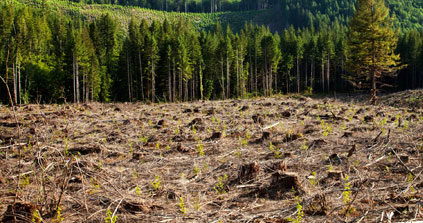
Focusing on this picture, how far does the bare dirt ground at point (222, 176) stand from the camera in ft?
11.6

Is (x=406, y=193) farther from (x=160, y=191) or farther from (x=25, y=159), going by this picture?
(x=25, y=159)

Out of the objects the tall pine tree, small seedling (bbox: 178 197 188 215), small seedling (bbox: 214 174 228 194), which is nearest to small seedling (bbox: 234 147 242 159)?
small seedling (bbox: 214 174 228 194)

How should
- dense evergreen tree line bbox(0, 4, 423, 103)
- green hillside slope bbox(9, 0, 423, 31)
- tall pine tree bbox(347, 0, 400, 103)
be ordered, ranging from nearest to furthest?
tall pine tree bbox(347, 0, 400, 103), dense evergreen tree line bbox(0, 4, 423, 103), green hillside slope bbox(9, 0, 423, 31)

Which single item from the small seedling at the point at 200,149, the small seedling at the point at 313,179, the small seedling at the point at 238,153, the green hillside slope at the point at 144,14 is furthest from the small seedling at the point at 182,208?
the green hillside slope at the point at 144,14

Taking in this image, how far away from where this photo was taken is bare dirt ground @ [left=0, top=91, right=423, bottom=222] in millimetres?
3547

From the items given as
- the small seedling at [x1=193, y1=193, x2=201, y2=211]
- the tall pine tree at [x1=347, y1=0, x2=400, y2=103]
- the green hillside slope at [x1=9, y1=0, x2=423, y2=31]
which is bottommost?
the small seedling at [x1=193, y1=193, x2=201, y2=211]

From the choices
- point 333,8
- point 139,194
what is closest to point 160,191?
point 139,194

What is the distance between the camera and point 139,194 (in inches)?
173

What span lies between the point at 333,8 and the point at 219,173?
13657cm

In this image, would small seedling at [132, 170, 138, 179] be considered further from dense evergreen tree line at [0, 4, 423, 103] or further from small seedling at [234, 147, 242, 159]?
dense evergreen tree line at [0, 4, 423, 103]

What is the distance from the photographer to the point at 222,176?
5184 millimetres

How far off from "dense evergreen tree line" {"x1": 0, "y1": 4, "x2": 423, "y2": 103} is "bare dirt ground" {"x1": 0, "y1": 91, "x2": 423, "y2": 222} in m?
26.5

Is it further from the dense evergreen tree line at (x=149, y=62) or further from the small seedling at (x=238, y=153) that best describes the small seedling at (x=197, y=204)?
the dense evergreen tree line at (x=149, y=62)

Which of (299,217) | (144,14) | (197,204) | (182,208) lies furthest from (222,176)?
(144,14)
